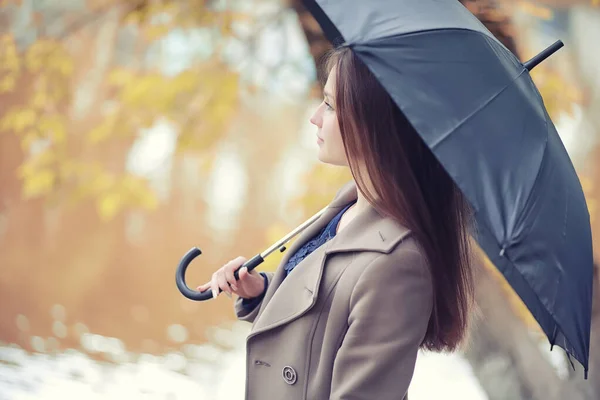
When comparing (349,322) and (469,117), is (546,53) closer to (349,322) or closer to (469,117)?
(469,117)

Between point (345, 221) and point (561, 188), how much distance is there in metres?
0.39

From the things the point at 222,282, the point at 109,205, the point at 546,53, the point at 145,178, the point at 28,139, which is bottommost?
the point at 222,282

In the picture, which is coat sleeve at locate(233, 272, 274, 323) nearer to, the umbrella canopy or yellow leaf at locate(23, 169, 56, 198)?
the umbrella canopy

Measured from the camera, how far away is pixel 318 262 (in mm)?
1244

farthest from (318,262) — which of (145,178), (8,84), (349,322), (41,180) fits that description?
(8,84)

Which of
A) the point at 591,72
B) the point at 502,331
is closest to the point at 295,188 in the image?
the point at 502,331

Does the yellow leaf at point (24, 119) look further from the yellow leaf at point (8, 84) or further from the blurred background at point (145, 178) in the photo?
the yellow leaf at point (8, 84)

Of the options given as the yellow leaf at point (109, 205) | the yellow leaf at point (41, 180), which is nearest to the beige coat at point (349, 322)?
the yellow leaf at point (109, 205)

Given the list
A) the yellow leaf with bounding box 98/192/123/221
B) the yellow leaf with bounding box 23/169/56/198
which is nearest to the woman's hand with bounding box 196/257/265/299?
the yellow leaf with bounding box 98/192/123/221

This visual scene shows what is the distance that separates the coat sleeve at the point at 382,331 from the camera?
109 cm

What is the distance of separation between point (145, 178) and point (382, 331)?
2.89 m

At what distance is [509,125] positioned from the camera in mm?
1145

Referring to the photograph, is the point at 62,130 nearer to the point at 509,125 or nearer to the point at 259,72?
the point at 259,72

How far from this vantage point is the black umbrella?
1.04 metres
